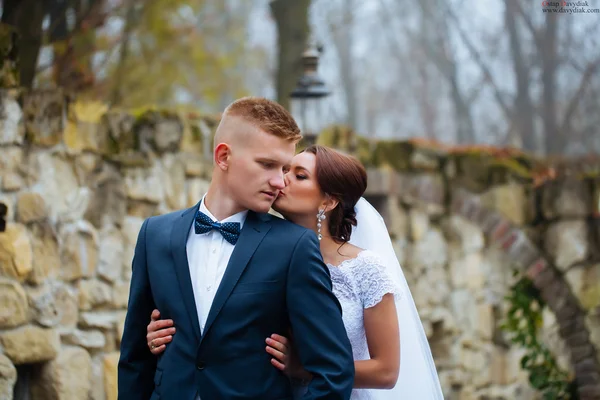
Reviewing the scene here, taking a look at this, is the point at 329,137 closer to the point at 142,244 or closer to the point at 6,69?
the point at 6,69

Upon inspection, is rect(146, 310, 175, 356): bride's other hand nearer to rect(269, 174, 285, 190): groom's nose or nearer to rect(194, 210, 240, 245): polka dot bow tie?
rect(194, 210, 240, 245): polka dot bow tie

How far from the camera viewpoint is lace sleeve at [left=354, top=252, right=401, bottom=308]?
2.76 m

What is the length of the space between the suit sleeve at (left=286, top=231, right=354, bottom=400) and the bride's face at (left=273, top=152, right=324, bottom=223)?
427mm

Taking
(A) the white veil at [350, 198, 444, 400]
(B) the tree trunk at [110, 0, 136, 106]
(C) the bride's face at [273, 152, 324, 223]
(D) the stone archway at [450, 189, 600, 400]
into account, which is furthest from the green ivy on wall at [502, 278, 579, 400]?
(C) the bride's face at [273, 152, 324, 223]

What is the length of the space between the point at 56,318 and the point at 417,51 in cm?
1749

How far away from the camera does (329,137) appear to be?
6.74 metres

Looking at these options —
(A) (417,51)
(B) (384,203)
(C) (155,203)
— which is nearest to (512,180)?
(B) (384,203)

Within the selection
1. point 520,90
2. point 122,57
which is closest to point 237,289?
point 122,57

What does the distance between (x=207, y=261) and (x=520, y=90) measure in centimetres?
1294

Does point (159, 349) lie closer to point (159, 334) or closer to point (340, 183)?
point (159, 334)

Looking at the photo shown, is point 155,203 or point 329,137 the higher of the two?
point 329,137

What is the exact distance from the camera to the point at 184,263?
2502mm

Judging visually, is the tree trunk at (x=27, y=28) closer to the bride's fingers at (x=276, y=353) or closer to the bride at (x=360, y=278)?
the bride at (x=360, y=278)

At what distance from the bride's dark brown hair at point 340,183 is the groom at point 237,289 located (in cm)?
36
